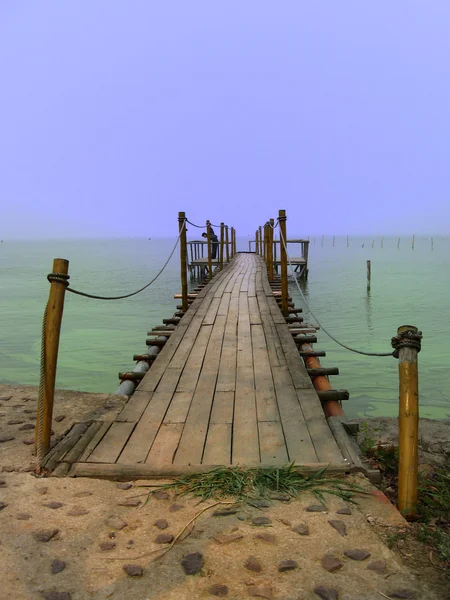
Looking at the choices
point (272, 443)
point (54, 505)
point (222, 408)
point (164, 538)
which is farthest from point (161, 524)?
point (222, 408)

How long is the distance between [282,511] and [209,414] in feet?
4.18

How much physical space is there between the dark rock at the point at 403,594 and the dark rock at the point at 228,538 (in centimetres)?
68

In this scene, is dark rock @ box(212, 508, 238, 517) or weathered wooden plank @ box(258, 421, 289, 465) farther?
weathered wooden plank @ box(258, 421, 289, 465)

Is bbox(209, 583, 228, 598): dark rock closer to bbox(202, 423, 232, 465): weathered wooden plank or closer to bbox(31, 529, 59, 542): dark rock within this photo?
bbox(31, 529, 59, 542): dark rock

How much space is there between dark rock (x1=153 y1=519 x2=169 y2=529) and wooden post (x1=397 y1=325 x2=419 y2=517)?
1204mm

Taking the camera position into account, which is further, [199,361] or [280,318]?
[280,318]

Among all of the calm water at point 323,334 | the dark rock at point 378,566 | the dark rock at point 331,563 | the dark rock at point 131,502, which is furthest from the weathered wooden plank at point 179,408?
the calm water at point 323,334

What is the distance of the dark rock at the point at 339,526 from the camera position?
2.31 m

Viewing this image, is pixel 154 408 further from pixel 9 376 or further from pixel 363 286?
pixel 363 286

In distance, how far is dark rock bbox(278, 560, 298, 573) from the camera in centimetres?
206

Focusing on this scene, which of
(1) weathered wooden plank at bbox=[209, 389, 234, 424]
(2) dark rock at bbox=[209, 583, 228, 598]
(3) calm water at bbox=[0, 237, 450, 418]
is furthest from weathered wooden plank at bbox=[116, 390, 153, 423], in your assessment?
(3) calm water at bbox=[0, 237, 450, 418]

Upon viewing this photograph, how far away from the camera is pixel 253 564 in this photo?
6.84 feet

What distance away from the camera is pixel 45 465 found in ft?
9.70

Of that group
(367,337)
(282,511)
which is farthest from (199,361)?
(367,337)
